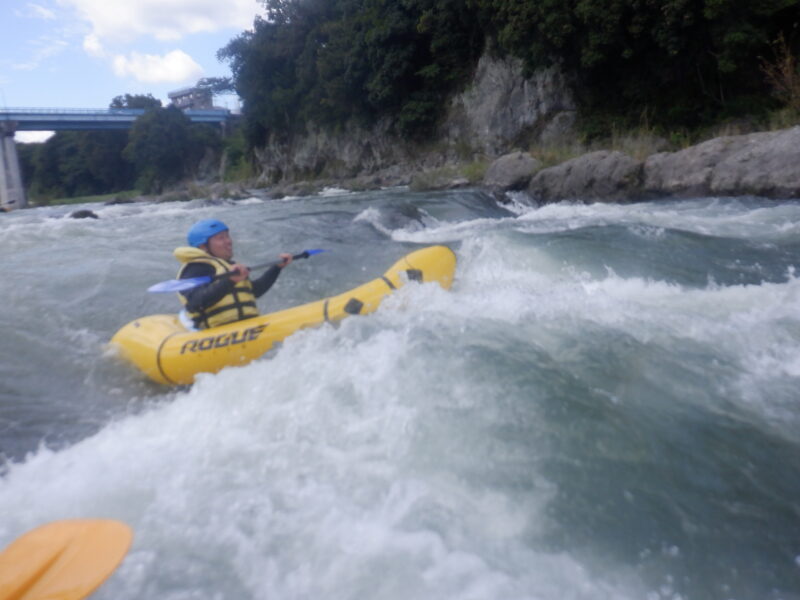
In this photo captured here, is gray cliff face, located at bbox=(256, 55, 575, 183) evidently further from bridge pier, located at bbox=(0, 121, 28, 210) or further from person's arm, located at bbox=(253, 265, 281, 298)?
bridge pier, located at bbox=(0, 121, 28, 210)

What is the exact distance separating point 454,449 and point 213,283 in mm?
2064

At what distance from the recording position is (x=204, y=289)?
11.7ft

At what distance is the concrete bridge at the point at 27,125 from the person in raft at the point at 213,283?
26527 mm

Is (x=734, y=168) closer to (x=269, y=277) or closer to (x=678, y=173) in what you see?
(x=678, y=173)

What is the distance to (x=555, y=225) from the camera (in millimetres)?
7496

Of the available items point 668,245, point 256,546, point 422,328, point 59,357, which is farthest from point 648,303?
point 59,357

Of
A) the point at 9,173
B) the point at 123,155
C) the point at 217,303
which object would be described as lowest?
the point at 217,303

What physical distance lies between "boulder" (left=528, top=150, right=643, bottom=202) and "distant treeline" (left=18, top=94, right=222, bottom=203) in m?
34.2

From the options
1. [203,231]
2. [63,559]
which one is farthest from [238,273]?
[63,559]

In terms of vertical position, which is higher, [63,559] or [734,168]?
[734,168]

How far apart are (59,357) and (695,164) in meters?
8.55

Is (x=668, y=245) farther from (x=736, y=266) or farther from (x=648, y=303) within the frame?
(x=648, y=303)

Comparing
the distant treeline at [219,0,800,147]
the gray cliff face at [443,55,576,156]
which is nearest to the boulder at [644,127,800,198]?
the distant treeline at [219,0,800,147]

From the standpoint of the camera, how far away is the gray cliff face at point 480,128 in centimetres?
1627
